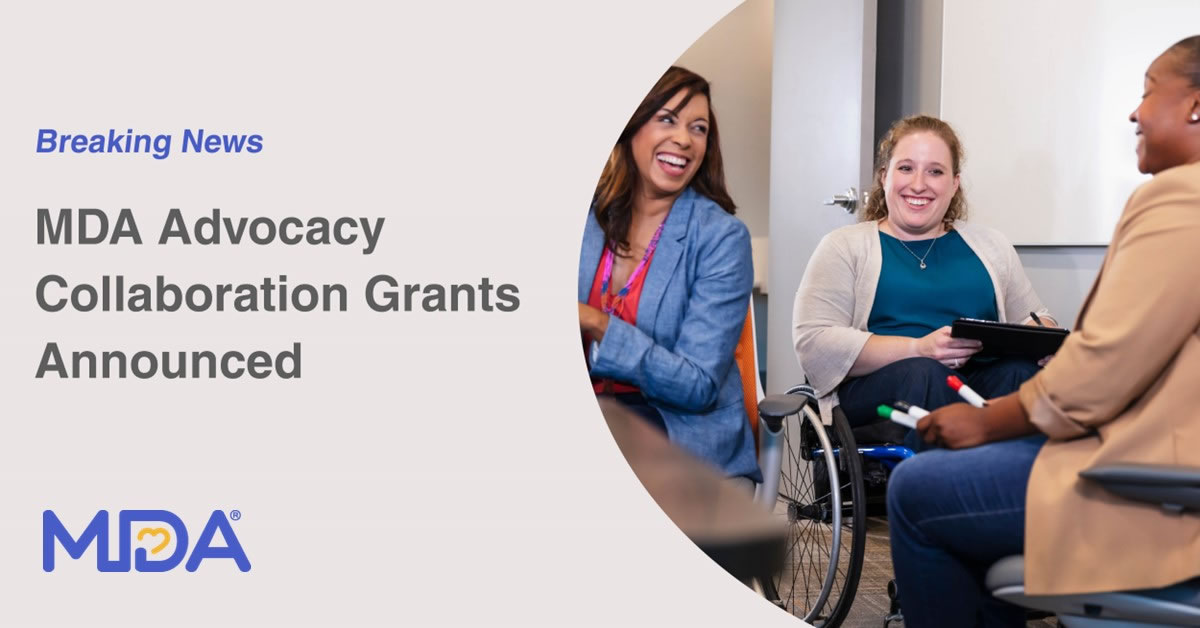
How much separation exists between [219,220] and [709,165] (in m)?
0.71

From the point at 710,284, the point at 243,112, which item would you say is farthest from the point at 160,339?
the point at 710,284

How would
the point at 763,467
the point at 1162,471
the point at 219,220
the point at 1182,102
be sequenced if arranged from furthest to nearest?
1. the point at 763,467
2. the point at 219,220
3. the point at 1182,102
4. the point at 1162,471

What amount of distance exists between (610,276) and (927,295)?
84cm

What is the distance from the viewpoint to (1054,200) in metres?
2.75

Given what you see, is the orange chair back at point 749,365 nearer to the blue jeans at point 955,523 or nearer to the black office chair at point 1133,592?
the blue jeans at point 955,523

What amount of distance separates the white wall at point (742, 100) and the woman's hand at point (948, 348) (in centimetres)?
309

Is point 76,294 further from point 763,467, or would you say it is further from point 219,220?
point 763,467

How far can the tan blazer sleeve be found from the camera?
1214 mm

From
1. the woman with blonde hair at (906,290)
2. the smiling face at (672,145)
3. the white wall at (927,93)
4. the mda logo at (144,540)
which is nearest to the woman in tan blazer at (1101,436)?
the smiling face at (672,145)

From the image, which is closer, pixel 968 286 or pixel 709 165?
pixel 709 165

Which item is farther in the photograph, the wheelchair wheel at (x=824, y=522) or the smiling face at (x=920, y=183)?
the smiling face at (x=920, y=183)

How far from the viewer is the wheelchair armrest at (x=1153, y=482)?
3.96ft

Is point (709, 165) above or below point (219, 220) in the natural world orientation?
above

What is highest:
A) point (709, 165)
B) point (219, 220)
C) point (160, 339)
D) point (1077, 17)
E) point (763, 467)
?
point (1077, 17)
